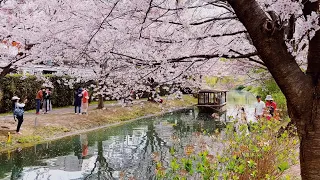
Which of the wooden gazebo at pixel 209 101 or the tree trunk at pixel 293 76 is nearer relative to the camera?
the tree trunk at pixel 293 76

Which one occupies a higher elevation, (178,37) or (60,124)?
(178,37)

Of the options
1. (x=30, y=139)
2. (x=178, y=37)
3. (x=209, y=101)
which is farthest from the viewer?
(x=209, y=101)

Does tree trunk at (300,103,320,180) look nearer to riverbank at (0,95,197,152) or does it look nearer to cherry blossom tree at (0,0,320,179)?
cherry blossom tree at (0,0,320,179)

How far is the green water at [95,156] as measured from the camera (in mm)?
9578

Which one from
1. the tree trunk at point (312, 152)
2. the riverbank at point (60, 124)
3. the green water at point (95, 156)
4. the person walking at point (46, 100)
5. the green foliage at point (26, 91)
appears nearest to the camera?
the tree trunk at point (312, 152)

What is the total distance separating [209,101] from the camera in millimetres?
27250

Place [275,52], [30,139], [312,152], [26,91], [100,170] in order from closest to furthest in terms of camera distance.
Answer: [275,52], [312,152], [100,170], [30,139], [26,91]

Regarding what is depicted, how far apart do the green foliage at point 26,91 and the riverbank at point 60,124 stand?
1830 millimetres

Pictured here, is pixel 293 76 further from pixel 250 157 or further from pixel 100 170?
pixel 100 170

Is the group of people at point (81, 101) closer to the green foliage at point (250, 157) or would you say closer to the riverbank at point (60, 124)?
the riverbank at point (60, 124)

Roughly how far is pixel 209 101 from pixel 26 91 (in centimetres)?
1363

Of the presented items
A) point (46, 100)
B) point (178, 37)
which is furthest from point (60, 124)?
point (178, 37)

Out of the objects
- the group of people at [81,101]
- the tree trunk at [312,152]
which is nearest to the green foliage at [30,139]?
the group of people at [81,101]

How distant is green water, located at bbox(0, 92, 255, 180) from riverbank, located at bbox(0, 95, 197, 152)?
60 centimetres
